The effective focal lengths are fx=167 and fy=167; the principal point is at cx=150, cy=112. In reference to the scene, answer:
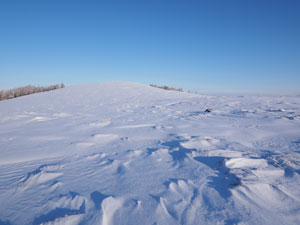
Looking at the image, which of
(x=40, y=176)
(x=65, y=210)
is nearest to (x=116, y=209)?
(x=65, y=210)

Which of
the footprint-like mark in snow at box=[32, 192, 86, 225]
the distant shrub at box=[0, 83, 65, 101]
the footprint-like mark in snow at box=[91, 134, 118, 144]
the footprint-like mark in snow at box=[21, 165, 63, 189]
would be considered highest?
the distant shrub at box=[0, 83, 65, 101]

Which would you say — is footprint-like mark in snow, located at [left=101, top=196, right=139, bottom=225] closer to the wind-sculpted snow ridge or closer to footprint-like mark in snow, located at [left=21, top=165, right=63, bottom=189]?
the wind-sculpted snow ridge

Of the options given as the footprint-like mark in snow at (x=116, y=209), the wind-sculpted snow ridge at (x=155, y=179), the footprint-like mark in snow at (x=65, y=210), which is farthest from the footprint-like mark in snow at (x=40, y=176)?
the footprint-like mark in snow at (x=116, y=209)

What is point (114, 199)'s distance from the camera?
1089 millimetres

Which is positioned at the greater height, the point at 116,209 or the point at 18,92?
the point at 18,92

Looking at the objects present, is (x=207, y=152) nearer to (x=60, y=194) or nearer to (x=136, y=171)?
(x=136, y=171)

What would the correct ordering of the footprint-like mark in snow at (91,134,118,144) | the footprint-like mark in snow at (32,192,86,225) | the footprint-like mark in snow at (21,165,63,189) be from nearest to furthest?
the footprint-like mark in snow at (32,192,86,225) < the footprint-like mark in snow at (21,165,63,189) < the footprint-like mark in snow at (91,134,118,144)

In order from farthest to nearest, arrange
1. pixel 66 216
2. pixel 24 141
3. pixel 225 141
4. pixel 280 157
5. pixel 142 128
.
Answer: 1. pixel 142 128
2. pixel 24 141
3. pixel 225 141
4. pixel 280 157
5. pixel 66 216

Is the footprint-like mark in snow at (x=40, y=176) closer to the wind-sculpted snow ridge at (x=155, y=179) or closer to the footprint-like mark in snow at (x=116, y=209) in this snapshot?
the wind-sculpted snow ridge at (x=155, y=179)

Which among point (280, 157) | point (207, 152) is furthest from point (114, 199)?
point (280, 157)

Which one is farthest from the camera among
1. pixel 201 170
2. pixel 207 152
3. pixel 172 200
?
pixel 207 152

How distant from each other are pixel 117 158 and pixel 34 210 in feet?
2.62

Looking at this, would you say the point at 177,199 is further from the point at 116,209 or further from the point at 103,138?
the point at 103,138

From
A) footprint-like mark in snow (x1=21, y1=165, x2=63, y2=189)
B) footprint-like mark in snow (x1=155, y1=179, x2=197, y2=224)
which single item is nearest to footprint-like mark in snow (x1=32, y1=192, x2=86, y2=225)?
footprint-like mark in snow (x1=21, y1=165, x2=63, y2=189)
